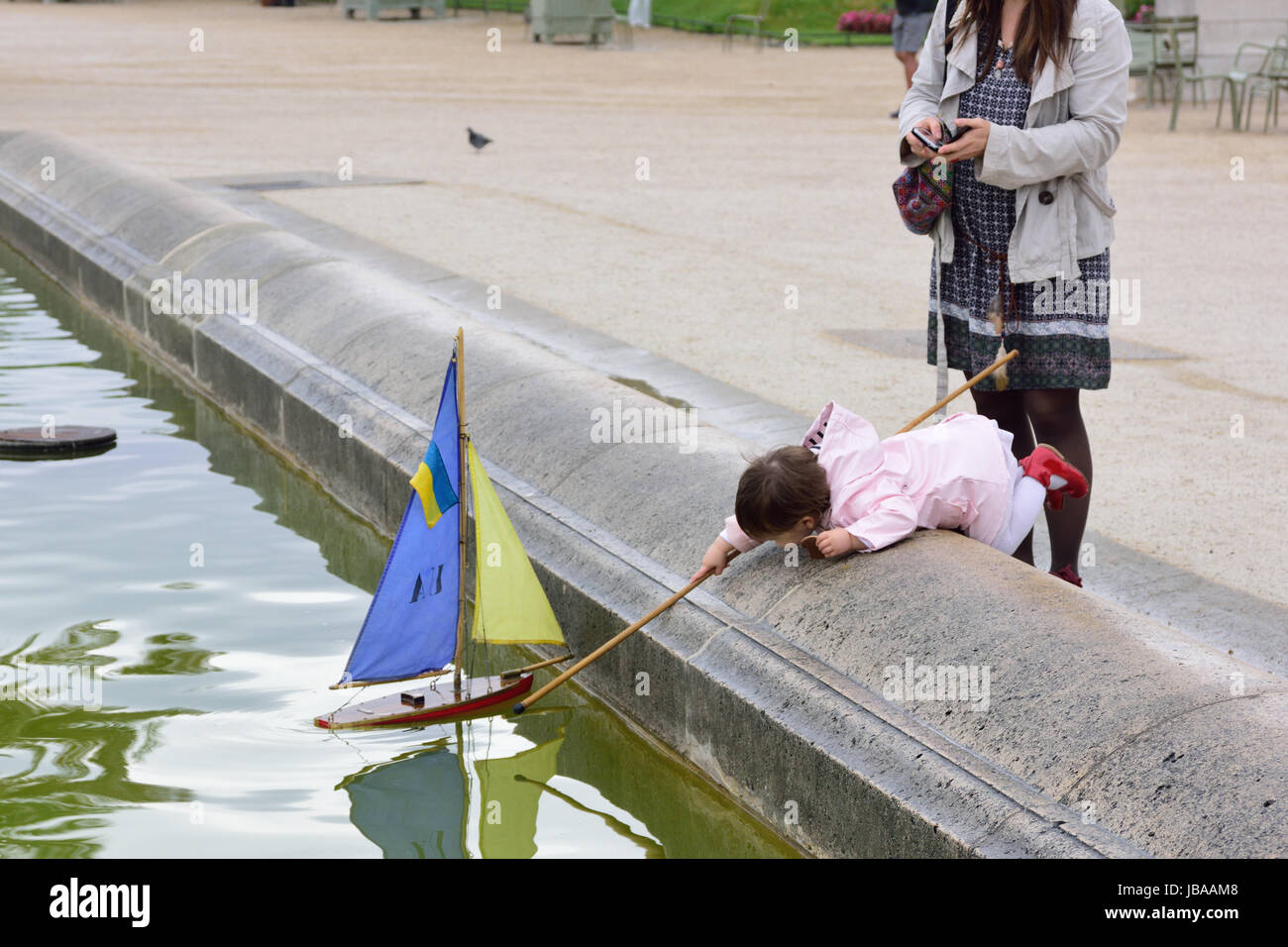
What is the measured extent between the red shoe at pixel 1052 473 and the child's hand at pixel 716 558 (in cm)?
77

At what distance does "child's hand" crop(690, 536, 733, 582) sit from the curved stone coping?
8 centimetres

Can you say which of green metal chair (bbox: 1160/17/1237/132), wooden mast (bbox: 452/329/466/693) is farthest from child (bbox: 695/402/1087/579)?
green metal chair (bbox: 1160/17/1237/132)

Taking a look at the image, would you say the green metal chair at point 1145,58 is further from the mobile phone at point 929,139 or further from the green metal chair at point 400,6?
the green metal chair at point 400,6

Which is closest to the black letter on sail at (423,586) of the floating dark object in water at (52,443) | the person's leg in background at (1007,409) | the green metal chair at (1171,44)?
the person's leg in background at (1007,409)

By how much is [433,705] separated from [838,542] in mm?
1162

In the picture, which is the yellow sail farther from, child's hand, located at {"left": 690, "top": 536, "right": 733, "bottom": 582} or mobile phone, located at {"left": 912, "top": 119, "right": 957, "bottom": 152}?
mobile phone, located at {"left": 912, "top": 119, "right": 957, "bottom": 152}

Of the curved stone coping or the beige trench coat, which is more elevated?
the beige trench coat

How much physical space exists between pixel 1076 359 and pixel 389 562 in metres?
1.83

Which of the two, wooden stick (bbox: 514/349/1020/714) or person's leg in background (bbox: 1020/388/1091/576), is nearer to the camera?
wooden stick (bbox: 514/349/1020/714)

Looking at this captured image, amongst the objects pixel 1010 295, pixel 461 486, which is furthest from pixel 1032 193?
pixel 461 486

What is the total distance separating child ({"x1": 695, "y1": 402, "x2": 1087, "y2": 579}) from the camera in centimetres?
390

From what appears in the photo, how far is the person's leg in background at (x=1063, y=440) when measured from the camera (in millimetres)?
4434
